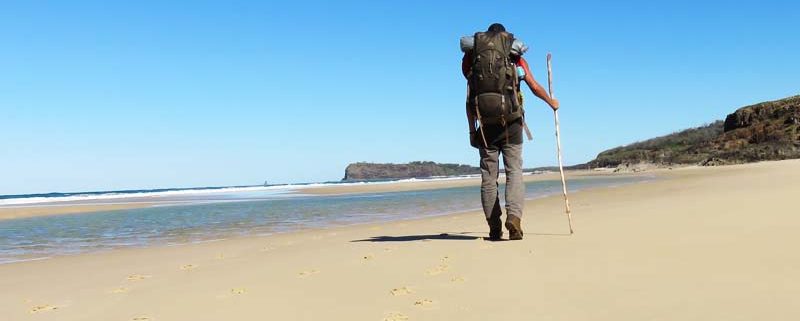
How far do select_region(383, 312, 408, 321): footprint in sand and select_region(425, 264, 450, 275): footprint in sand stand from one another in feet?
4.06

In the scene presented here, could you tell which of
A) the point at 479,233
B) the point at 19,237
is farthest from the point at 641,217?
the point at 19,237

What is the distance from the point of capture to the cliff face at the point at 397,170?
175 metres

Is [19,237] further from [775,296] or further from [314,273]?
[775,296]

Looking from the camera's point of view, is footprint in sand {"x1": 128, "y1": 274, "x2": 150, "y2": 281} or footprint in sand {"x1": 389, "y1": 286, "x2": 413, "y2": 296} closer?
footprint in sand {"x1": 389, "y1": 286, "x2": 413, "y2": 296}

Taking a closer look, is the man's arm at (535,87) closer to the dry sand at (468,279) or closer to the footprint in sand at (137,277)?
the dry sand at (468,279)

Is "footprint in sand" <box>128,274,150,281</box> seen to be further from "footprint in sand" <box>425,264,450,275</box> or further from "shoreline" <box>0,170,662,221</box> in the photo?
"shoreline" <box>0,170,662,221</box>

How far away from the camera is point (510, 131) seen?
6.71 m

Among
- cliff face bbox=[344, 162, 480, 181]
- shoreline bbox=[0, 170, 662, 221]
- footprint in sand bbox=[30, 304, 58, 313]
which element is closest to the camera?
footprint in sand bbox=[30, 304, 58, 313]

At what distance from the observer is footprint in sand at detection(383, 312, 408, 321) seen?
3.29m

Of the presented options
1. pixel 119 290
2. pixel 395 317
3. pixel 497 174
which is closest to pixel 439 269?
pixel 395 317

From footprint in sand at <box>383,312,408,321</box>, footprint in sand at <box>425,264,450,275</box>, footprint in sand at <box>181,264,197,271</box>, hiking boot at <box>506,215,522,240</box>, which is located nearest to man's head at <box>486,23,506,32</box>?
hiking boot at <box>506,215,522,240</box>

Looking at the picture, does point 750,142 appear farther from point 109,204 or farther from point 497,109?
point 497,109

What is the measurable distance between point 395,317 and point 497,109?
361 centimetres

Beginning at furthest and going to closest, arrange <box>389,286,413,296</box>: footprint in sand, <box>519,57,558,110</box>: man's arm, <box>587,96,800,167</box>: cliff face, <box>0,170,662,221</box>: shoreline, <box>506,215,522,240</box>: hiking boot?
<box>587,96,800,167</box>: cliff face < <box>0,170,662,221</box>: shoreline < <box>519,57,558,110</box>: man's arm < <box>506,215,522,240</box>: hiking boot < <box>389,286,413,296</box>: footprint in sand
